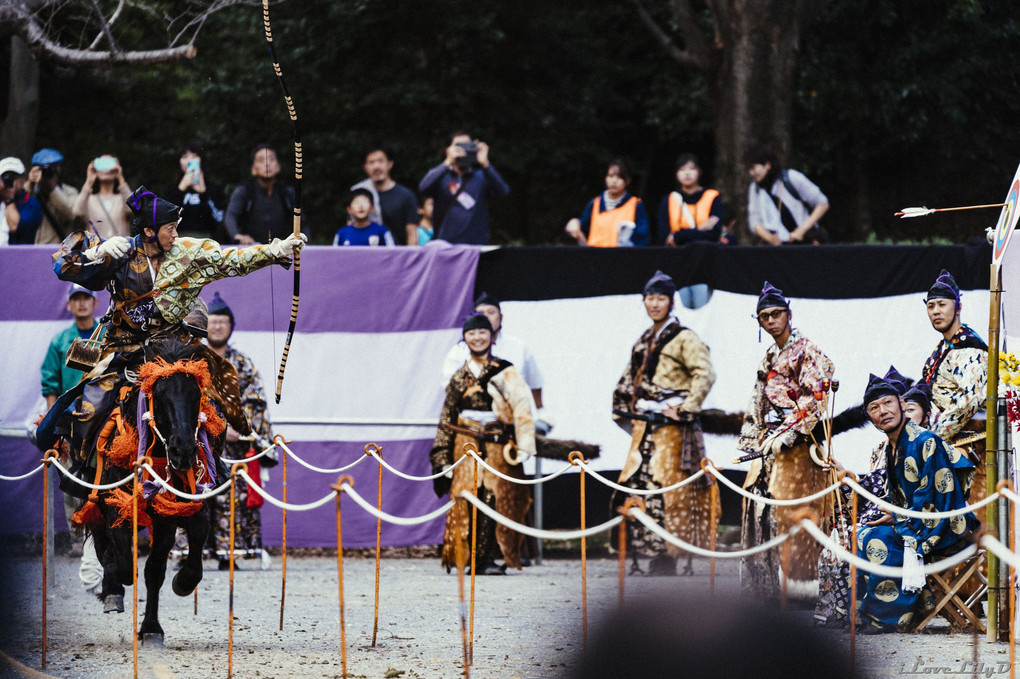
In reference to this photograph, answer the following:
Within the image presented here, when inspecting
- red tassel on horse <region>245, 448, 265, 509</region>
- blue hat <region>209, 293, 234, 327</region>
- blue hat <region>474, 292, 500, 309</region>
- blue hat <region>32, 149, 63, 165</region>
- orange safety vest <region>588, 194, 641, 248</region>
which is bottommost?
red tassel on horse <region>245, 448, 265, 509</region>

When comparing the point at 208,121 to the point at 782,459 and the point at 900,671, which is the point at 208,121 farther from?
the point at 900,671

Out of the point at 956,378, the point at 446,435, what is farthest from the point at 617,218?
the point at 956,378

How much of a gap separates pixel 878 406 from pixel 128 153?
1388cm

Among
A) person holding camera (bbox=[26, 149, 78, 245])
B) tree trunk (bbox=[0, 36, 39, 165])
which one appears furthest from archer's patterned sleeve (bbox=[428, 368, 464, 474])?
tree trunk (bbox=[0, 36, 39, 165])

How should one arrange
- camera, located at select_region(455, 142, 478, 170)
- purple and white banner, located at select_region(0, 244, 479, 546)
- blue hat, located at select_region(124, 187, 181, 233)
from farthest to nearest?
1. camera, located at select_region(455, 142, 478, 170)
2. purple and white banner, located at select_region(0, 244, 479, 546)
3. blue hat, located at select_region(124, 187, 181, 233)

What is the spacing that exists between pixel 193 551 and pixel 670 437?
3.51 metres

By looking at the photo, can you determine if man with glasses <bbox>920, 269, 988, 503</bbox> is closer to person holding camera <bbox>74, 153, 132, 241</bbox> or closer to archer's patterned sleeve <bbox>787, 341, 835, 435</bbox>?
archer's patterned sleeve <bbox>787, 341, 835, 435</bbox>

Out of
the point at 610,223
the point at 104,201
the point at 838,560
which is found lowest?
the point at 838,560

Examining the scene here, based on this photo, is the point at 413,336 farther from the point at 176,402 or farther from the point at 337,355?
the point at 176,402

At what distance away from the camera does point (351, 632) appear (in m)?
7.09

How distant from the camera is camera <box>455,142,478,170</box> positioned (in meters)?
10.4

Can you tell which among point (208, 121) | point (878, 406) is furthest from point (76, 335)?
point (208, 121)

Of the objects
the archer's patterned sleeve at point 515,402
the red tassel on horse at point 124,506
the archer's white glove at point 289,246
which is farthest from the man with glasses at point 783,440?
the red tassel on horse at point 124,506

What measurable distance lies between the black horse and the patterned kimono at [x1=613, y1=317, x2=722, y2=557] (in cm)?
312
